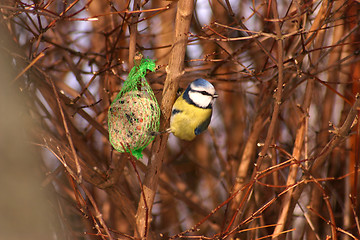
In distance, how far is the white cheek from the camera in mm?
2201

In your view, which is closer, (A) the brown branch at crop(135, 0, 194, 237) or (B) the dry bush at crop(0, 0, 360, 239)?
(A) the brown branch at crop(135, 0, 194, 237)

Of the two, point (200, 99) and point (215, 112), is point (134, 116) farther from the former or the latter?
point (215, 112)

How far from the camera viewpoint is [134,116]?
2.26 metres

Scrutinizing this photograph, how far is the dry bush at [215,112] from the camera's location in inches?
81.6

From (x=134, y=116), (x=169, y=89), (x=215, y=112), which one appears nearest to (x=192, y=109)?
(x=169, y=89)

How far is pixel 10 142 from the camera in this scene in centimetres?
124

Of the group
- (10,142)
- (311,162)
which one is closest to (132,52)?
(10,142)

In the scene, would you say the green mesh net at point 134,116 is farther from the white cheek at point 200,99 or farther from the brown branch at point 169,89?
the white cheek at point 200,99

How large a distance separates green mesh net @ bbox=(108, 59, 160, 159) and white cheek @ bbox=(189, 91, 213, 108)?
7.6 inches

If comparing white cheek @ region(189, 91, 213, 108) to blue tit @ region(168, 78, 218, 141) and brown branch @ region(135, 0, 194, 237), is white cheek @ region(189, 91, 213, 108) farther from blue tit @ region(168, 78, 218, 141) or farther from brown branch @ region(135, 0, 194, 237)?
brown branch @ region(135, 0, 194, 237)

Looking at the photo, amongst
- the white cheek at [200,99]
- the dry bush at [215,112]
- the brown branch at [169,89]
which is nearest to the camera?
the brown branch at [169,89]

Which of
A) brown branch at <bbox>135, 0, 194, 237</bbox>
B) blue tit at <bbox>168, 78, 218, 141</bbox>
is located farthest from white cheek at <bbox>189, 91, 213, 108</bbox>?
brown branch at <bbox>135, 0, 194, 237</bbox>

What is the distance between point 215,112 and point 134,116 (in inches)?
75.6

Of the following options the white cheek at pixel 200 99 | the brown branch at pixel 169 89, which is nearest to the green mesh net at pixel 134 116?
the brown branch at pixel 169 89
